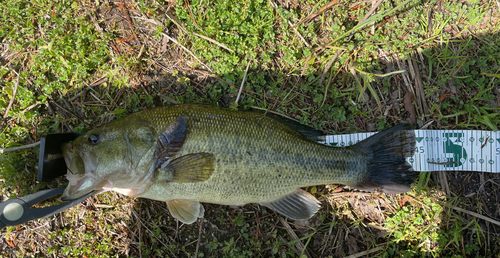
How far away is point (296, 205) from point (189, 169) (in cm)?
128

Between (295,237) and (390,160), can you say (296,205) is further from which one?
(390,160)

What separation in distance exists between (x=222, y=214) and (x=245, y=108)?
1.33 meters

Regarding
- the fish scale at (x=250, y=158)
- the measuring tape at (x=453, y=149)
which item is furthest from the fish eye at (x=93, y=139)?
the measuring tape at (x=453, y=149)

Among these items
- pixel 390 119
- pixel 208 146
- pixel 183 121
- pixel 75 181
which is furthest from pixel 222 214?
pixel 390 119

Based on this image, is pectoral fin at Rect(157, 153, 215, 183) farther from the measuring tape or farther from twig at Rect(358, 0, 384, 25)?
twig at Rect(358, 0, 384, 25)

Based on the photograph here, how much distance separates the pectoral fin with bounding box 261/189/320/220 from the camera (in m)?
3.14

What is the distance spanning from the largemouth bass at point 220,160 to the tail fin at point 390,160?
0.01 metres

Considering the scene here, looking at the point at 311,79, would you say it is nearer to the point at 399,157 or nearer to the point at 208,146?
the point at 399,157

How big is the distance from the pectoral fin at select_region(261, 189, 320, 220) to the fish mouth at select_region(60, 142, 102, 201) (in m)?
1.79

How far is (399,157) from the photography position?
3.05m

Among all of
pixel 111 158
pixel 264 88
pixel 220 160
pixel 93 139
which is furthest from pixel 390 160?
pixel 93 139

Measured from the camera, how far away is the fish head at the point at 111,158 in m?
2.66

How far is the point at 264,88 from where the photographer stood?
3.52 meters

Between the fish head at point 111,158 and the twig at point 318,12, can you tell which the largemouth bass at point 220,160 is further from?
the twig at point 318,12
